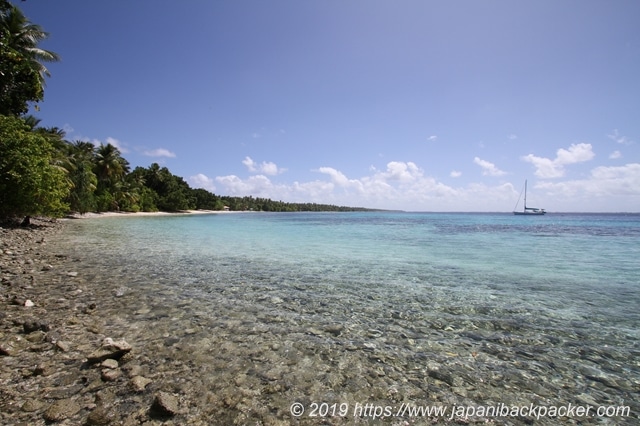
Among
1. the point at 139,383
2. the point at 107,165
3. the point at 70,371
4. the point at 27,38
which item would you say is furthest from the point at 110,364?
the point at 107,165

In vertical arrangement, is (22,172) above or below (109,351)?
above

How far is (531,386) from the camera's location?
12.5 feet

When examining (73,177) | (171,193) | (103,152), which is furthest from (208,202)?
(73,177)

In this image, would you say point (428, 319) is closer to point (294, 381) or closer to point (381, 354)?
point (381, 354)

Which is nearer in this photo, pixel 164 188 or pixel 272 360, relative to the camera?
pixel 272 360

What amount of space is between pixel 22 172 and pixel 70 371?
23.2 m

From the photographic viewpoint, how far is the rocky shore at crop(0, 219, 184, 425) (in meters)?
3.01

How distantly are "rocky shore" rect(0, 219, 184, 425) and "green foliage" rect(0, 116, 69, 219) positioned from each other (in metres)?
18.4

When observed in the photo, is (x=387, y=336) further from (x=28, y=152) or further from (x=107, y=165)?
(x=107, y=165)

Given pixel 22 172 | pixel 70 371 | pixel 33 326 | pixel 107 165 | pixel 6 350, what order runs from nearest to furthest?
pixel 70 371 < pixel 6 350 < pixel 33 326 < pixel 22 172 < pixel 107 165

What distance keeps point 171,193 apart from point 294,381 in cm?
9840

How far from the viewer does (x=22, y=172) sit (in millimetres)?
19344

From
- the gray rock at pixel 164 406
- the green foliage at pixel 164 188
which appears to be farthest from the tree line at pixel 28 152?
the green foliage at pixel 164 188

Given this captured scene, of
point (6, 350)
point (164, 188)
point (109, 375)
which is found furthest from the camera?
point (164, 188)
